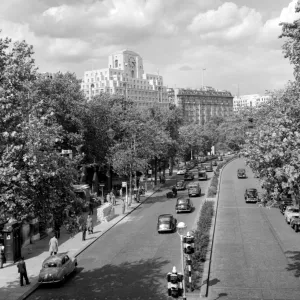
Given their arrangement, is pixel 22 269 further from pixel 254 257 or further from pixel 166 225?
pixel 166 225

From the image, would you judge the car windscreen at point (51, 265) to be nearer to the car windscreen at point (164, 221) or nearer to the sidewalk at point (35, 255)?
the sidewalk at point (35, 255)

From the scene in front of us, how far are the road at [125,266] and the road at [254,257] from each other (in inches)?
108

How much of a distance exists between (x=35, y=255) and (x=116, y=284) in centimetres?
954

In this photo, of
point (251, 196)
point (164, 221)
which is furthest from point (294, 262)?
point (251, 196)

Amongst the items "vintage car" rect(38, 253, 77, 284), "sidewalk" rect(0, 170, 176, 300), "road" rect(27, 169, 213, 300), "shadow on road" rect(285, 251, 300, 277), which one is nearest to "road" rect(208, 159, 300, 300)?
"shadow on road" rect(285, 251, 300, 277)

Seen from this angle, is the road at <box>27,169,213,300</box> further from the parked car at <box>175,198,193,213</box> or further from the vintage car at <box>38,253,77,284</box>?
the parked car at <box>175,198,193,213</box>

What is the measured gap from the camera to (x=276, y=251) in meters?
26.2

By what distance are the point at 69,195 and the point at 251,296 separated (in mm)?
9321

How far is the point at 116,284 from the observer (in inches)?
830

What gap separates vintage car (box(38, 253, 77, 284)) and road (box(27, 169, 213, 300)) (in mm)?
463

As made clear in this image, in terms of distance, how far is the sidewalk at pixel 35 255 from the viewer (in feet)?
69.1

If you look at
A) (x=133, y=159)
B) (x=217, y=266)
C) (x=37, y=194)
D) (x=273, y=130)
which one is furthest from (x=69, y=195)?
(x=133, y=159)

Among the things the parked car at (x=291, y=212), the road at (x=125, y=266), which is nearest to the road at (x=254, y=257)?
the parked car at (x=291, y=212)

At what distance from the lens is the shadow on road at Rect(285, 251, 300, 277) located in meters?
22.2
